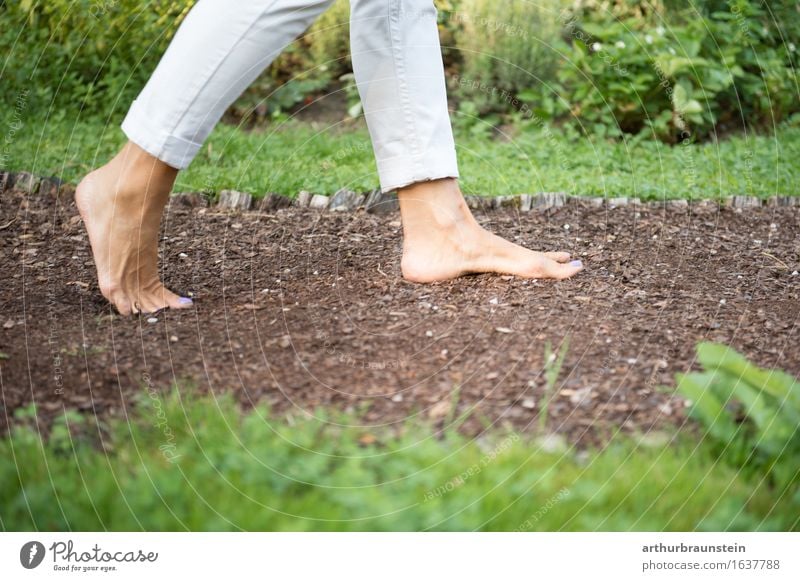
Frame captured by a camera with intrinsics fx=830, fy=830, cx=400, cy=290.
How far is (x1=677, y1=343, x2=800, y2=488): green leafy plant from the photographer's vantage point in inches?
49.6

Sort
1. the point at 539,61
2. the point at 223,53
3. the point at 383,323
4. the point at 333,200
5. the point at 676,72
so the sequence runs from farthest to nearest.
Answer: the point at 539,61, the point at 676,72, the point at 333,200, the point at 383,323, the point at 223,53

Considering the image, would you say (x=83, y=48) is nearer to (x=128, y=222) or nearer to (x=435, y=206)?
(x=128, y=222)

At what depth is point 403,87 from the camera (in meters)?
1.83

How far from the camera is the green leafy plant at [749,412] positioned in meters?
1.26

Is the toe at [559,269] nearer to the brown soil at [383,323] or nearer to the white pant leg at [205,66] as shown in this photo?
the brown soil at [383,323]

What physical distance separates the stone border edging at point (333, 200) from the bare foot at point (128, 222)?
83cm

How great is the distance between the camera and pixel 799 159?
329 cm

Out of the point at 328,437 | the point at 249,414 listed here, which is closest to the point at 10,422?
the point at 249,414

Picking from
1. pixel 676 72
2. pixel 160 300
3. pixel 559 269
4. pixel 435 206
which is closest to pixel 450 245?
pixel 435 206

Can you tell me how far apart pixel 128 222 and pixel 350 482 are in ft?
2.66

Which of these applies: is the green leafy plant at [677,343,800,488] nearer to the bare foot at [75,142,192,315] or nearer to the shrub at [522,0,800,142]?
the bare foot at [75,142,192,315]

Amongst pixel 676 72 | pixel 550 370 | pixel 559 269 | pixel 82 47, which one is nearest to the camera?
pixel 550 370

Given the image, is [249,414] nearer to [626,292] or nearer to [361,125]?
[626,292]

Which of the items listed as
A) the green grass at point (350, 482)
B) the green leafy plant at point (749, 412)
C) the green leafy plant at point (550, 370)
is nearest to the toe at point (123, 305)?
the green grass at point (350, 482)
